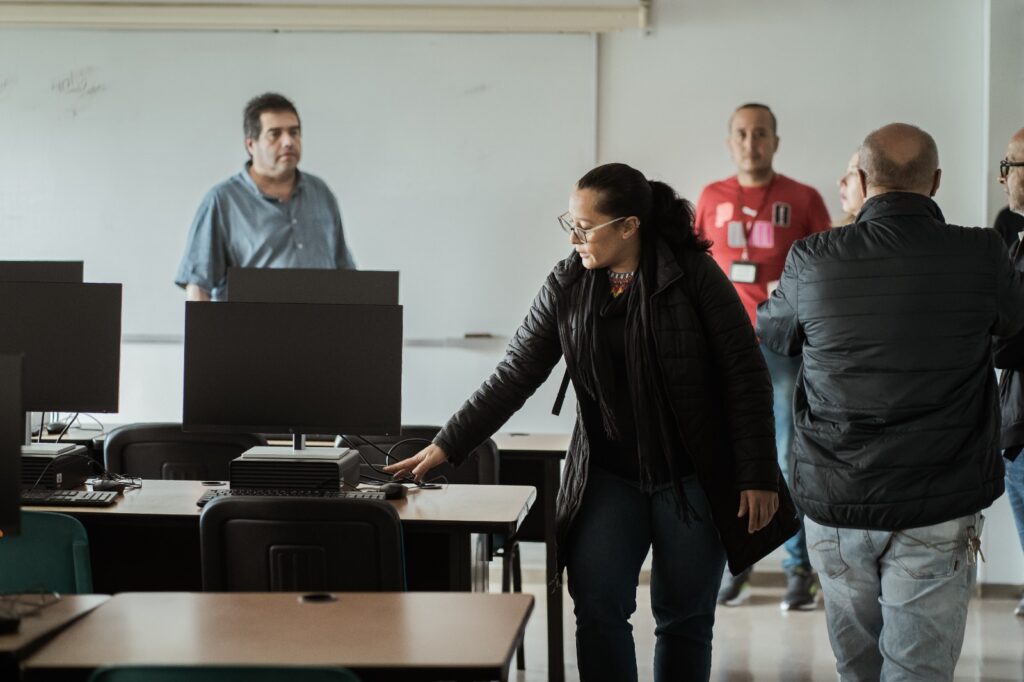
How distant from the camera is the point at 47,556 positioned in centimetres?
254

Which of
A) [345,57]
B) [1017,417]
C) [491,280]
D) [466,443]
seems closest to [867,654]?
[1017,417]

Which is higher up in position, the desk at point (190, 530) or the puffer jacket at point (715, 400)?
the puffer jacket at point (715, 400)

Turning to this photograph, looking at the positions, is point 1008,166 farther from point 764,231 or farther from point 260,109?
point 260,109

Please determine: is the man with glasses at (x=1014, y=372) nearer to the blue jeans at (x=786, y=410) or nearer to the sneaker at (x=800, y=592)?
the blue jeans at (x=786, y=410)

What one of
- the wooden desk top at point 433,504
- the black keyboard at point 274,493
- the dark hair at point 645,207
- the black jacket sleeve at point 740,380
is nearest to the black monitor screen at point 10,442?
the wooden desk top at point 433,504

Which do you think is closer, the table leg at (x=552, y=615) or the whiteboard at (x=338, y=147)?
the table leg at (x=552, y=615)

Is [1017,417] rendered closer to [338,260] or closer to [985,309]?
[985,309]

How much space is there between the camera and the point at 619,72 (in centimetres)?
536

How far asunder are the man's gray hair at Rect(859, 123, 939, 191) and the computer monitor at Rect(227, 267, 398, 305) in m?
1.66

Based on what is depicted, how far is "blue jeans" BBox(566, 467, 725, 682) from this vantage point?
8.87 ft

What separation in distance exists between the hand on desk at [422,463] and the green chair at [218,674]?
1.34 meters

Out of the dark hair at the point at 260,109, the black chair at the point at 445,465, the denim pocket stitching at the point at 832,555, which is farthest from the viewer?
the dark hair at the point at 260,109

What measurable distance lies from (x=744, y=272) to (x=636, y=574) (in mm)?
2453

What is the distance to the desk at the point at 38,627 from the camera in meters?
1.75
